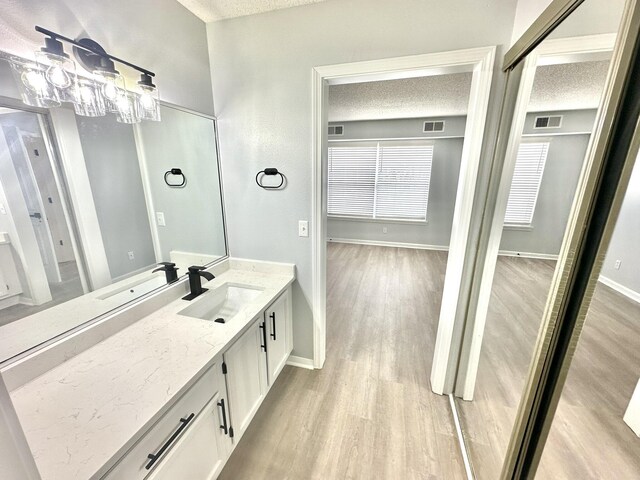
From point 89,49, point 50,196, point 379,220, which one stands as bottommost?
point 379,220

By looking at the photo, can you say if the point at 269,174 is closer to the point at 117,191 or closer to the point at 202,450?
the point at 117,191

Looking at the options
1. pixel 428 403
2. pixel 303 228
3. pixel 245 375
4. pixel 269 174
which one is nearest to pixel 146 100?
pixel 269 174

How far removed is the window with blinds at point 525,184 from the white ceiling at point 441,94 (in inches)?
7.6

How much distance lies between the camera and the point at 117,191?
1.35 meters

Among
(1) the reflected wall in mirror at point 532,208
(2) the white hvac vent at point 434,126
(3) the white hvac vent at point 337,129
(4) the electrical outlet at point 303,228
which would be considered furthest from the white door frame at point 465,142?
(3) the white hvac vent at point 337,129

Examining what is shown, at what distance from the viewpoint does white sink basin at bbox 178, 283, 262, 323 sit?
166 centimetres

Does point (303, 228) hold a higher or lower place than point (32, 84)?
lower

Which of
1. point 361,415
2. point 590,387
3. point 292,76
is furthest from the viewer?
point 361,415

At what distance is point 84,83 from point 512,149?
209 centimetres

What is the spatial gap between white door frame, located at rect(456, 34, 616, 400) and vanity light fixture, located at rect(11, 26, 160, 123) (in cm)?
184

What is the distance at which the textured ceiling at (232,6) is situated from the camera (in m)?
1.51

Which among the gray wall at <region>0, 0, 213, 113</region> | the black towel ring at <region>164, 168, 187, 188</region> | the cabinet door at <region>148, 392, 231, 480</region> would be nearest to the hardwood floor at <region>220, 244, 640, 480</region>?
the cabinet door at <region>148, 392, 231, 480</region>

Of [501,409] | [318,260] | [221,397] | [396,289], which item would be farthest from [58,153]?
[396,289]

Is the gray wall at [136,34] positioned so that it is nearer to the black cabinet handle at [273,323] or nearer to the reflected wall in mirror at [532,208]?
the black cabinet handle at [273,323]
